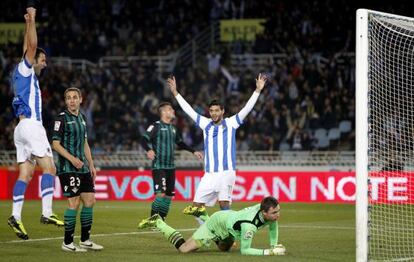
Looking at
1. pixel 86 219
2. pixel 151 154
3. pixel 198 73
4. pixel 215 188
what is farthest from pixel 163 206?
pixel 198 73

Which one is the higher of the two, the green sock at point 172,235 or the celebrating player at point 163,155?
the celebrating player at point 163,155

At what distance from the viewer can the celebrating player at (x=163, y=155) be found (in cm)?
1523

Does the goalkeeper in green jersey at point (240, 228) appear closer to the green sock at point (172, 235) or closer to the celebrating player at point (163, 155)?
the green sock at point (172, 235)

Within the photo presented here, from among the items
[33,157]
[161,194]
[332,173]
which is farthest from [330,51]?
[33,157]

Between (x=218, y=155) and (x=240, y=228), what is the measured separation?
102 inches

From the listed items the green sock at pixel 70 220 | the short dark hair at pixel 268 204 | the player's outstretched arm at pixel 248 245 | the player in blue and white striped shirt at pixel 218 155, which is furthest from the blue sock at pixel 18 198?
the short dark hair at pixel 268 204

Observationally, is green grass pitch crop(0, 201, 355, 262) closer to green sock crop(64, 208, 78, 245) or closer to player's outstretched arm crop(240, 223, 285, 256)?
player's outstretched arm crop(240, 223, 285, 256)

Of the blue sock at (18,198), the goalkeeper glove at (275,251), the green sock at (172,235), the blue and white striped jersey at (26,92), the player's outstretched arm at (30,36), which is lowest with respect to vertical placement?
the goalkeeper glove at (275,251)

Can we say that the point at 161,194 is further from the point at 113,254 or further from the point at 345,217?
the point at 345,217

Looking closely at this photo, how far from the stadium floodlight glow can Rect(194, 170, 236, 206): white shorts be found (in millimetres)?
2122

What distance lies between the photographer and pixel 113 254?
11.4 metres

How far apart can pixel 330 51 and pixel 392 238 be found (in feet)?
55.9

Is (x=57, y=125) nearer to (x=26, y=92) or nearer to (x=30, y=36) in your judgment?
(x=26, y=92)

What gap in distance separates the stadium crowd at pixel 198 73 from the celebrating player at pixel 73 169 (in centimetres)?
1525
